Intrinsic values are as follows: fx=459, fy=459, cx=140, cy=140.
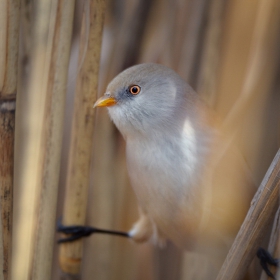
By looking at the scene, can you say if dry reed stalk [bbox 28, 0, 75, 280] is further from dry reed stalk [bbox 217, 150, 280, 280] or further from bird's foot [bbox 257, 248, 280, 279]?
bird's foot [bbox 257, 248, 280, 279]

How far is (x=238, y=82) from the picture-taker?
5.06 feet

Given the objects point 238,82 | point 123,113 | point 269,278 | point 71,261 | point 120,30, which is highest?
point 120,30

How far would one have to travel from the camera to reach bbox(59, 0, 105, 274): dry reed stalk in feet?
4.01

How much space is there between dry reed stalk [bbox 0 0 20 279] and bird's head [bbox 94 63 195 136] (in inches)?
13.2

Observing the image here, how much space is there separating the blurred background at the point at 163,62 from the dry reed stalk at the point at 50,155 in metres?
0.06

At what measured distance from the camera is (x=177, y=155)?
1.34m

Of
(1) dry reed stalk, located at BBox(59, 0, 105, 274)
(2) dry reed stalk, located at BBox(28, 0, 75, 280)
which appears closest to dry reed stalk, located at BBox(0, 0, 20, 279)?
(2) dry reed stalk, located at BBox(28, 0, 75, 280)

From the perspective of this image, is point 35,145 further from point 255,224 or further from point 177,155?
point 255,224

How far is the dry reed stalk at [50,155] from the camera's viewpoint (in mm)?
1177

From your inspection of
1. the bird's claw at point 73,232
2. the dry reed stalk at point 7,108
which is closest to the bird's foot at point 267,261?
the bird's claw at point 73,232

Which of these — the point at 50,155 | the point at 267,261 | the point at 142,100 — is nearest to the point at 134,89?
the point at 142,100

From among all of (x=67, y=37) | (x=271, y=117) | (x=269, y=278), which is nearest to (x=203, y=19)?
(x=271, y=117)

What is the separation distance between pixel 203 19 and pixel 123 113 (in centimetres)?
45

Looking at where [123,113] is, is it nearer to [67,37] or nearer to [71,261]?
[67,37]
